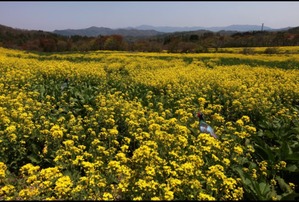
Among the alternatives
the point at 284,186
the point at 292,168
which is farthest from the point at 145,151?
the point at 292,168

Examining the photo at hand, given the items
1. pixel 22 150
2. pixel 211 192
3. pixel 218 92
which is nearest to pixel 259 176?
pixel 211 192

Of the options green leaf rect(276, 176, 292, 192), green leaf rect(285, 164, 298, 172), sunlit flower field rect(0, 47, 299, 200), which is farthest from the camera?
green leaf rect(285, 164, 298, 172)

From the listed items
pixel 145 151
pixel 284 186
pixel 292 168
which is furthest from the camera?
pixel 292 168

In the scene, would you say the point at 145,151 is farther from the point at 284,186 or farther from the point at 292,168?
the point at 292,168

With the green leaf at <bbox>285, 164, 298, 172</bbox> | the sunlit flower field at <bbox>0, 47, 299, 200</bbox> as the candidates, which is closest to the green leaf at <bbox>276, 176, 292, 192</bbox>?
the sunlit flower field at <bbox>0, 47, 299, 200</bbox>

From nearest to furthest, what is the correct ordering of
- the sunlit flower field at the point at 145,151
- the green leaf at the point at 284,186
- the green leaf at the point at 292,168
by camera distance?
the sunlit flower field at the point at 145,151
the green leaf at the point at 284,186
the green leaf at the point at 292,168

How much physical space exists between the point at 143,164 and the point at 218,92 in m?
7.90

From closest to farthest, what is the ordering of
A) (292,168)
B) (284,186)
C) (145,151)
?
(145,151) < (284,186) < (292,168)

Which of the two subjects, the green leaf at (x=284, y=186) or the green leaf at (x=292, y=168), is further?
the green leaf at (x=292, y=168)

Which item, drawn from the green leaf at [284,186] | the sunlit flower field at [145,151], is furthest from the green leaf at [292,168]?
the green leaf at [284,186]

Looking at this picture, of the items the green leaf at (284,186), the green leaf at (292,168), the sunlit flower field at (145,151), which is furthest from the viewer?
the green leaf at (292,168)

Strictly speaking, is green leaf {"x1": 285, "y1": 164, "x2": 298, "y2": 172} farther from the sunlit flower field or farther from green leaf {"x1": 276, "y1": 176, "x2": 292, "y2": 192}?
green leaf {"x1": 276, "y1": 176, "x2": 292, "y2": 192}

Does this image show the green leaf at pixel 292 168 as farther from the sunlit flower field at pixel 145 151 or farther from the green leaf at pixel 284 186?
the green leaf at pixel 284 186

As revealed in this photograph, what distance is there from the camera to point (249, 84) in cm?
1448
